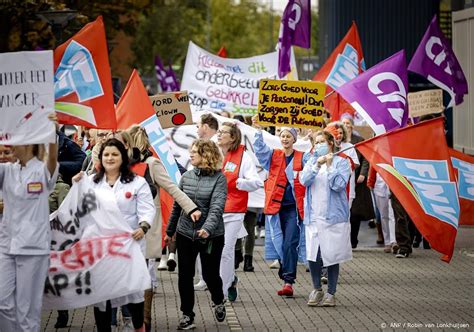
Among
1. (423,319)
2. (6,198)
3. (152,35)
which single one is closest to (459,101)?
(423,319)

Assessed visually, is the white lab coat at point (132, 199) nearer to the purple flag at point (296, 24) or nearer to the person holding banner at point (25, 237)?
the person holding banner at point (25, 237)

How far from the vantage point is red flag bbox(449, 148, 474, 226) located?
13.7 m

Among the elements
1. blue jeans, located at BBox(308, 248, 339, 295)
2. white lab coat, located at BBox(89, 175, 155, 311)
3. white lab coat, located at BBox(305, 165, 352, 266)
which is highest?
white lab coat, located at BBox(89, 175, 155, 311)

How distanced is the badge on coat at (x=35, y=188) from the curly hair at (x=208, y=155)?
259cm

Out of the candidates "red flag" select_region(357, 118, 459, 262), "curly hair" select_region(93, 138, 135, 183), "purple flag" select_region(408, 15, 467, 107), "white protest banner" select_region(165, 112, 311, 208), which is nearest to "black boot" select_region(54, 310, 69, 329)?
"curly hair" select_region(93, 138, 135, 183)

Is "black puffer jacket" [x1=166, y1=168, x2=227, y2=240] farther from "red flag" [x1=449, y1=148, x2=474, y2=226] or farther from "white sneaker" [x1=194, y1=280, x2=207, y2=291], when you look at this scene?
"white sneaker" [x1=194, y1=280, x2=207, y2=291]

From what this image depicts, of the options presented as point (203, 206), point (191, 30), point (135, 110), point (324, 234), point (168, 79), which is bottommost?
point (324, 234)

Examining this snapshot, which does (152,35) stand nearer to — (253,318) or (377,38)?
(377,38)

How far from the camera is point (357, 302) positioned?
1414cm

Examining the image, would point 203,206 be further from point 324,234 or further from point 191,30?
point 191,30

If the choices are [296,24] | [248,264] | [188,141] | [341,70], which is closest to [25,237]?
[248,264]

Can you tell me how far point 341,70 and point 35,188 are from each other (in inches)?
478

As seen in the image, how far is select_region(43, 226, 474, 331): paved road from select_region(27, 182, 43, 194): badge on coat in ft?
8.42

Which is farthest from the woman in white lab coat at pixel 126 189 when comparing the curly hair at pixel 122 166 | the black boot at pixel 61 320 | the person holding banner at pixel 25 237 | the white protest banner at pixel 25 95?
the black boot at pixel 61 320
